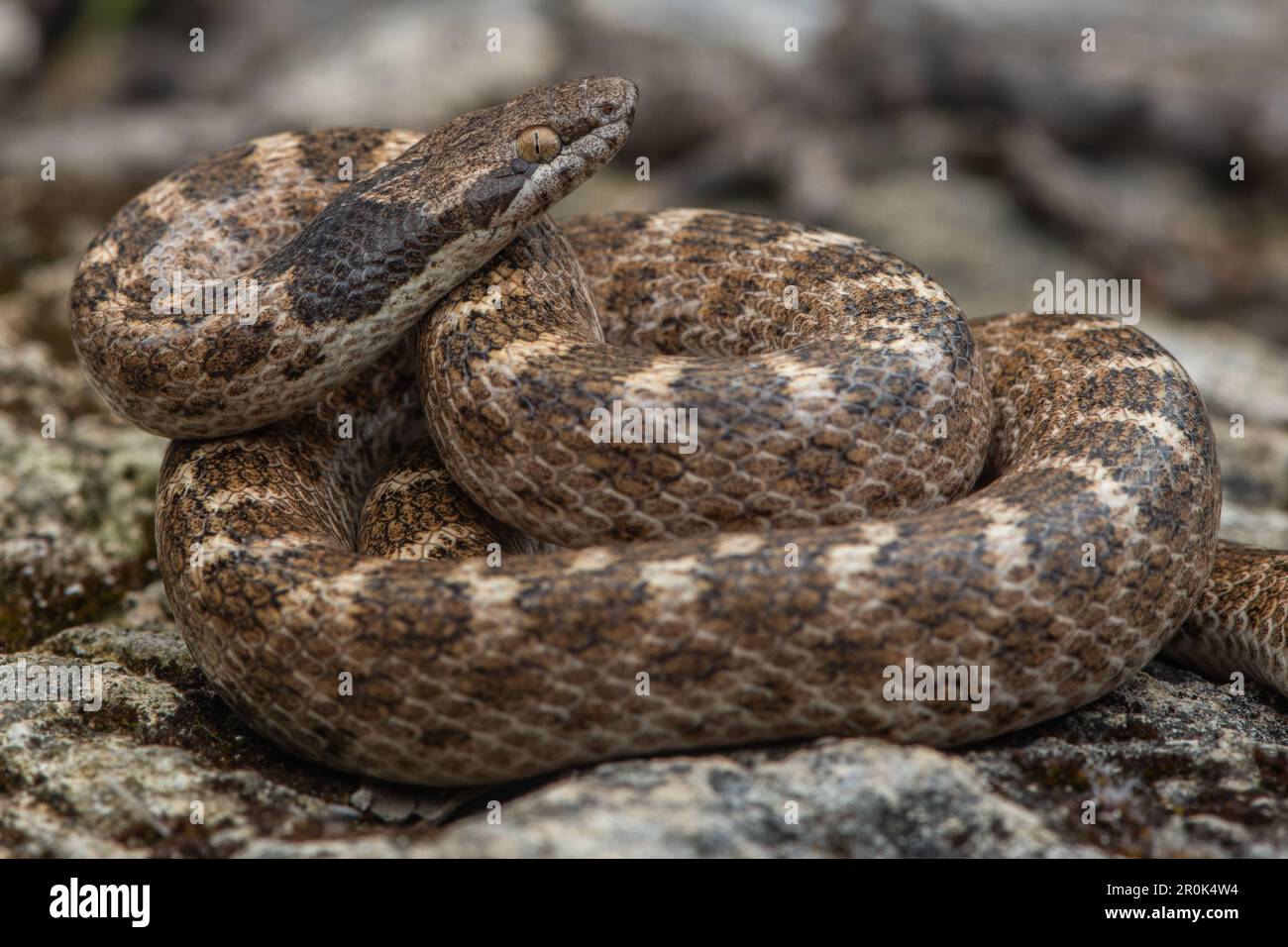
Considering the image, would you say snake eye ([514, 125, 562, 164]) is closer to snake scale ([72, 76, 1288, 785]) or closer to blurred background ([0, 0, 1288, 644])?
snake scale ([72, 76, 1288, 785])

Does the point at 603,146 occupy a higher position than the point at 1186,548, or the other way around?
the point at 603,146

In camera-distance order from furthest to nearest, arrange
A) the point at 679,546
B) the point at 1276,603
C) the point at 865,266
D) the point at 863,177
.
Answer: the point at 863,177 → the point at 865,266 → the point at 1276,603 → the point at 679,546

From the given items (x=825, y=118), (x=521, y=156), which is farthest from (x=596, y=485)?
(x=825, y=118)

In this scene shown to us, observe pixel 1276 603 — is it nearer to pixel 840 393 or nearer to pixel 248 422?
pixel 840 393

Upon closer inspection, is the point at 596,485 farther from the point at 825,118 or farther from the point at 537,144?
the point at 825,118

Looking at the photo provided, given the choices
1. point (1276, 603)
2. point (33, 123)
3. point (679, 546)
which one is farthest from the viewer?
point (33, 123)

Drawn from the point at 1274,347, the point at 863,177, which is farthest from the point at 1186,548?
the point at 863,177
